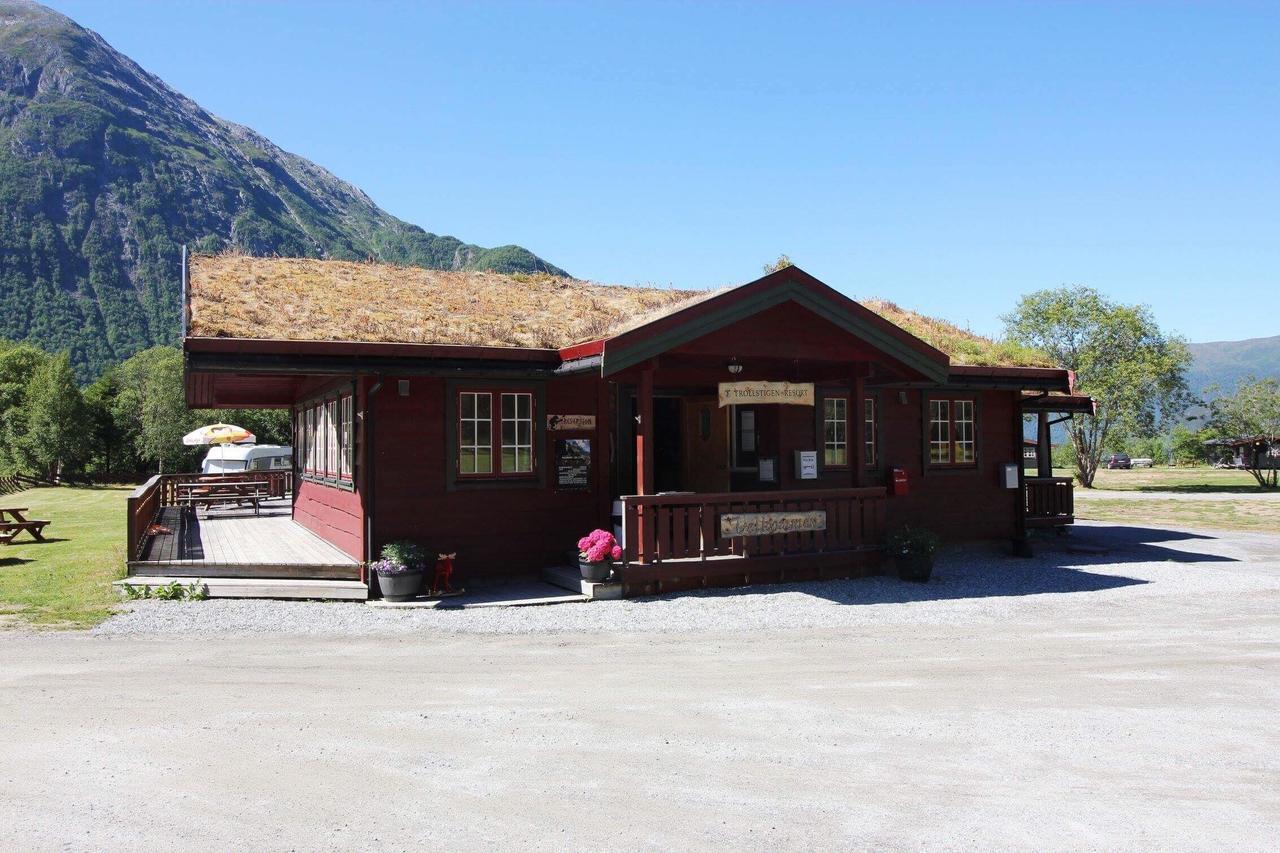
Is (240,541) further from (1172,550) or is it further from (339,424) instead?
(1172,550)

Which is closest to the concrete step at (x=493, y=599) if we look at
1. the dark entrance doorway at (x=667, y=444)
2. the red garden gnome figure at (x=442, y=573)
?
the red garden gnome figure at (x=442, y=573)

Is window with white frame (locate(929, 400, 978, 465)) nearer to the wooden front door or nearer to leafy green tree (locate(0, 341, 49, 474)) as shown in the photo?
the wooden front door

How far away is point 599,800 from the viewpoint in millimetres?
4578

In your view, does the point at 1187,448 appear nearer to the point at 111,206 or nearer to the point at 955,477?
the point at 955,477

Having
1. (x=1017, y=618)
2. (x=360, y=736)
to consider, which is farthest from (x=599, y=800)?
(x=1017, y=618)

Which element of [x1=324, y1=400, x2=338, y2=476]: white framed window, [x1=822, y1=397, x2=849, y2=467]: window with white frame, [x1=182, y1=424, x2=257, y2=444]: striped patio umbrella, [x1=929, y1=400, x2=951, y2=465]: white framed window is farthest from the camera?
[x1=182, y1=424, x2=257, y2=444]: striped patio umbrella

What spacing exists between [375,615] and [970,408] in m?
10.00

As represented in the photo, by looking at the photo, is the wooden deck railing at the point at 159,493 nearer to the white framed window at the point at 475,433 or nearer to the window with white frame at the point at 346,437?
the window with white frame at the point at 346,437

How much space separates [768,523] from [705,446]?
2702 mm

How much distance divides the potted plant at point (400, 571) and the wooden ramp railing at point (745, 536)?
2368 millimetres

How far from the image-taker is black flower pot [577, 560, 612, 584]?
409 inches

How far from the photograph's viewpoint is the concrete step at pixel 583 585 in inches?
412

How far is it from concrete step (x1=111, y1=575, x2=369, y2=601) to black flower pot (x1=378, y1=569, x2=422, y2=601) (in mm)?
314

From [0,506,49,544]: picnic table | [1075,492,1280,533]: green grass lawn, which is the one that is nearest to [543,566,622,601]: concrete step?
[0,506,49,544]: picnic table
